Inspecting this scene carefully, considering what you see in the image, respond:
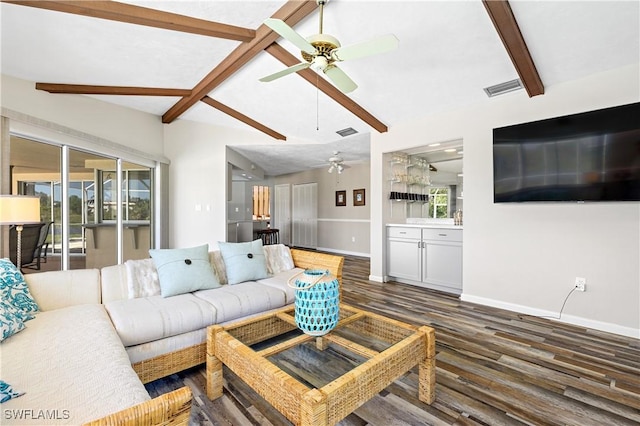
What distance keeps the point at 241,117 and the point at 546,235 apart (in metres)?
4.65

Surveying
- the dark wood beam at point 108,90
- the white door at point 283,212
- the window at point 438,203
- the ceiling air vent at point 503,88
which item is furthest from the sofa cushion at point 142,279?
the white door at point 283,212

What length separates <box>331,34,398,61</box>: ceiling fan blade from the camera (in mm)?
1930

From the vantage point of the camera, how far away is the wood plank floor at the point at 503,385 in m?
1.60

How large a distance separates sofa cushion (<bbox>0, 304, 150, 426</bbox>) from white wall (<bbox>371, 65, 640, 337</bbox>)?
11.7 feet

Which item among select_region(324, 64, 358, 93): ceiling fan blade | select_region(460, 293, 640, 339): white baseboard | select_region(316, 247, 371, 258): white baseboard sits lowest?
select_region(460, 293, 640, 339): white baseboard

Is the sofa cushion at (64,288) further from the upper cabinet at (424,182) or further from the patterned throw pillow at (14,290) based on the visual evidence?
the upper cabinet at (424,182)

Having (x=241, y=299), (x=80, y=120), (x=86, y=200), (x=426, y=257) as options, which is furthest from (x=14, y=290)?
(x=426, y=257)

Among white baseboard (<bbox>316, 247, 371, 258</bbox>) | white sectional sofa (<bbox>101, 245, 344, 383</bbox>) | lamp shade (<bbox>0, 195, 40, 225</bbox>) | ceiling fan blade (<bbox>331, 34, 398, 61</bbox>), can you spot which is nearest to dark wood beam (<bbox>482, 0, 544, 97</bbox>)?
ceiling fan blade (<bbox>331, 34, 398, 61</bbox>)

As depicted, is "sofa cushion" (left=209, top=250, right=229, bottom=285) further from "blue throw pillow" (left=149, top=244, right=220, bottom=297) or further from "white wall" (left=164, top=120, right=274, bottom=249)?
"white wall" (left=164, top=120, right=274, bottom=249)

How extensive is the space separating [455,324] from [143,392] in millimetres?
2701

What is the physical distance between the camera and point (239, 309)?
2227 millimetres

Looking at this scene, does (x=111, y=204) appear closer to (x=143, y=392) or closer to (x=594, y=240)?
(x=143, y=392)

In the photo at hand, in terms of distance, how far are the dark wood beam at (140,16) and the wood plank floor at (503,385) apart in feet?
9.32

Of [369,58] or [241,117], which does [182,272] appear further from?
[241,117]
